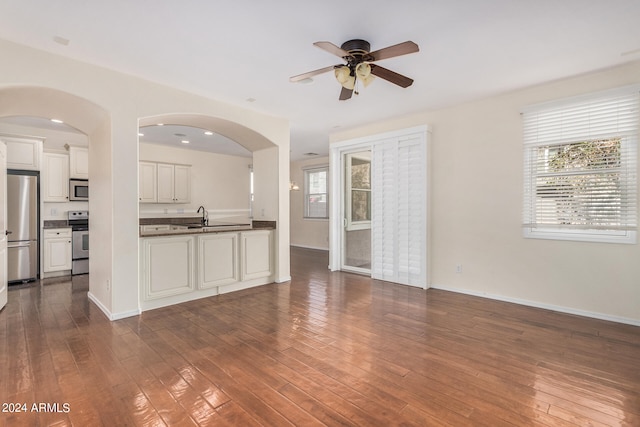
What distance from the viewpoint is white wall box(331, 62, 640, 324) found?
3429 mm

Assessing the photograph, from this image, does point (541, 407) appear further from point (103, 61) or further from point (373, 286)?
point (103, 61)

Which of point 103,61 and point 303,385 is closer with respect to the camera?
point 303,385

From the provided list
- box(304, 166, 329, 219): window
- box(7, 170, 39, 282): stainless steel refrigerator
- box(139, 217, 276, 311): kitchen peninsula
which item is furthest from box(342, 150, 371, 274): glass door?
box(7, 170, 39, 282): stainless steel refrigerator

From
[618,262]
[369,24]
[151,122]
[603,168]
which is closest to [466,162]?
[603,168]

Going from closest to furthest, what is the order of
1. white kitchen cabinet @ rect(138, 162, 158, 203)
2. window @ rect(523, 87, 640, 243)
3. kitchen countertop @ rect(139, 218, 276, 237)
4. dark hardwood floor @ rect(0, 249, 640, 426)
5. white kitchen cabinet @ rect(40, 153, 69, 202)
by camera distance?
dark hardwood floor @ rect(0, 249, 640, 426), window @ rect(523, 87, 640, 243), kitchen countertop @ rect(139, 218, 276, 237), white kitchen cabinet @ rect(40, 153, 69, 202), white kitchen cabinet @ rect(138, 162, 158, 203)

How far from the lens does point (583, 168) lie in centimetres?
357

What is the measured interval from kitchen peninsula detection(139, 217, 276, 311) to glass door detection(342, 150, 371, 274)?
5.20 feet

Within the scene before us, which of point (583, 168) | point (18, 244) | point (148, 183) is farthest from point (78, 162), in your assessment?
point (583, 168)

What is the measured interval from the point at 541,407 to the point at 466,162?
3.26 metres

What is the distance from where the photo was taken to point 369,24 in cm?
248

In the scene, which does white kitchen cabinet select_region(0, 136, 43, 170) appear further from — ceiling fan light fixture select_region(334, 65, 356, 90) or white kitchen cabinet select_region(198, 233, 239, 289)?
ceiling fan light fixture select_region(334, 65, 356, 90)

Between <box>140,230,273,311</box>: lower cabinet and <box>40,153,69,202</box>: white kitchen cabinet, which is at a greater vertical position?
<box>40,153,69,202</box>: white kitchen cabinet

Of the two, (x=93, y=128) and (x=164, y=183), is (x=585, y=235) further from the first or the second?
(x=164, y=183)

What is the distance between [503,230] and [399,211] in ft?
4.89
